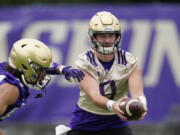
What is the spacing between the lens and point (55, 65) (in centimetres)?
841

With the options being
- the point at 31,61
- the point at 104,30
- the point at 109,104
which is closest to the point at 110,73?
the point at 104,30

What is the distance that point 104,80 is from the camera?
845 centimetres

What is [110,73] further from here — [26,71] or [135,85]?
[26,71]

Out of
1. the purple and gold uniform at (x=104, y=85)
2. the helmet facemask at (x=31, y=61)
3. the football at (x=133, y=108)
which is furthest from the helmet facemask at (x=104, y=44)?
the football at (x=133, y=108)

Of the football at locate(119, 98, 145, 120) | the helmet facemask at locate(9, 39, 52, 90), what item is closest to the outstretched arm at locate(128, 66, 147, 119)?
the football at locate(119, 98, 145, 120)

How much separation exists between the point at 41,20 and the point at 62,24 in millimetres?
330

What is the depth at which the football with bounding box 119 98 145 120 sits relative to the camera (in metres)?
7.62

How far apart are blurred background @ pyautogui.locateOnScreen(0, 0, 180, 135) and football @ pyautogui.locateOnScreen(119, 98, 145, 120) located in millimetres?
5362

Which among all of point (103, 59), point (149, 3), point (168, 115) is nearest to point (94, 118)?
point (103, 59)

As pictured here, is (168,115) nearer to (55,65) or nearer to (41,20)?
(41,20)

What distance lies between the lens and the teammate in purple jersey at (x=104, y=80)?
830 cm

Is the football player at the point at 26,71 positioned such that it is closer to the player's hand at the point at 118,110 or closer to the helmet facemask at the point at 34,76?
the helmet facemask at the point at 34,76

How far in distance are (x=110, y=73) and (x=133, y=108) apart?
2.90ft

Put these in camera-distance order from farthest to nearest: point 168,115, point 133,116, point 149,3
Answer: point 149,3, point 168,115, point 133,116
